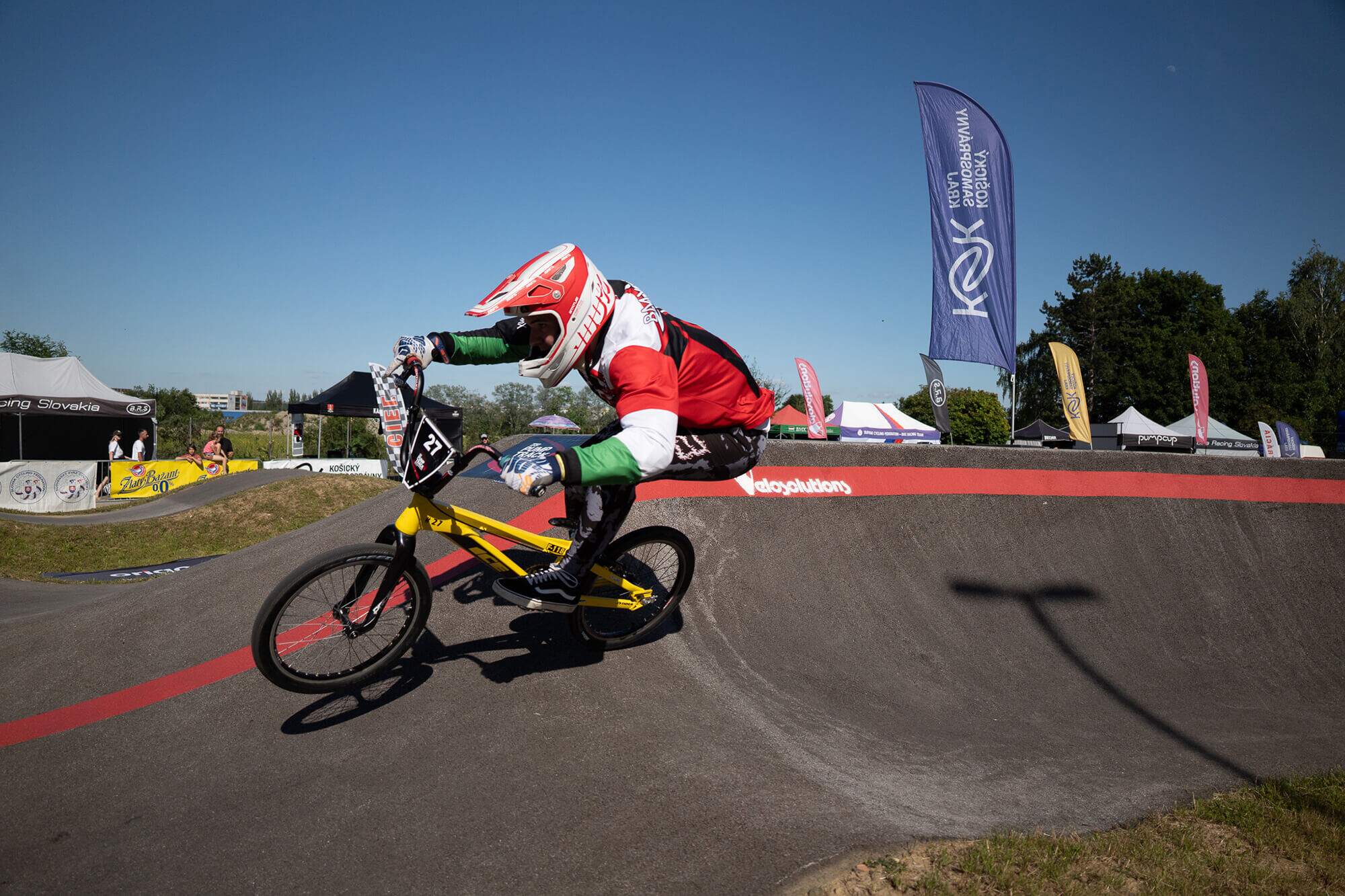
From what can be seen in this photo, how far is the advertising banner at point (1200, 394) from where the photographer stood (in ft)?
79.6

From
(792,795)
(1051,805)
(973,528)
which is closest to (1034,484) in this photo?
(973,528)

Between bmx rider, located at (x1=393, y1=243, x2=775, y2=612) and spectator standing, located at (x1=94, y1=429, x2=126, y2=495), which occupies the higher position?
bmx rider, located at (x1=393, y1=243, x2=775, y2=612)

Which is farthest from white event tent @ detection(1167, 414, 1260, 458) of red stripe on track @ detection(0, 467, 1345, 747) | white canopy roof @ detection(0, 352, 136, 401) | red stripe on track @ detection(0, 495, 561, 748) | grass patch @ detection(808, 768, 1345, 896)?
white canopy roof @ detection(0, 352, 136, 401)

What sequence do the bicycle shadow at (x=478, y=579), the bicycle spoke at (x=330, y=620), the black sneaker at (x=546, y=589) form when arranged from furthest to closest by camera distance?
the bicycle shadow at (x=478, y=579) → the black sneaker at (x=546, y=589) → the bicycle spoke at (x=330, y=620)

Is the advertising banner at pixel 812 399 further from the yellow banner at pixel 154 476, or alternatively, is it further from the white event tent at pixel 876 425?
the yellow banner at pixel 154 476

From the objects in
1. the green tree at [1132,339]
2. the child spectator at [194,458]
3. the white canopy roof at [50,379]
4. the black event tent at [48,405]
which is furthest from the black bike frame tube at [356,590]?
the green tree at [1132,339]

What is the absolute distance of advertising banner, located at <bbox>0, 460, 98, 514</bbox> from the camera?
17516 millimetres

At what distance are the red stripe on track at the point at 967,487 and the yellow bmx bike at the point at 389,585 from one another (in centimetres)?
119

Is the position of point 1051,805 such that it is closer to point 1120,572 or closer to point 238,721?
point 238,721

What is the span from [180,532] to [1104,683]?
49.1 feet

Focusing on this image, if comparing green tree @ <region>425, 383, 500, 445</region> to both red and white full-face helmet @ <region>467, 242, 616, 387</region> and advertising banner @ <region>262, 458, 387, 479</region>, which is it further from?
red and white full-face helmet @ <region>467, 242, 616, 387</region>

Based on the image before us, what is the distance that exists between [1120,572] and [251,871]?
8057 millimetres

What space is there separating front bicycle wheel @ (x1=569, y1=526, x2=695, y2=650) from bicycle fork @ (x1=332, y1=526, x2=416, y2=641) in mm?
1193

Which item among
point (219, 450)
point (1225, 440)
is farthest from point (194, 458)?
point (1225, 440)
